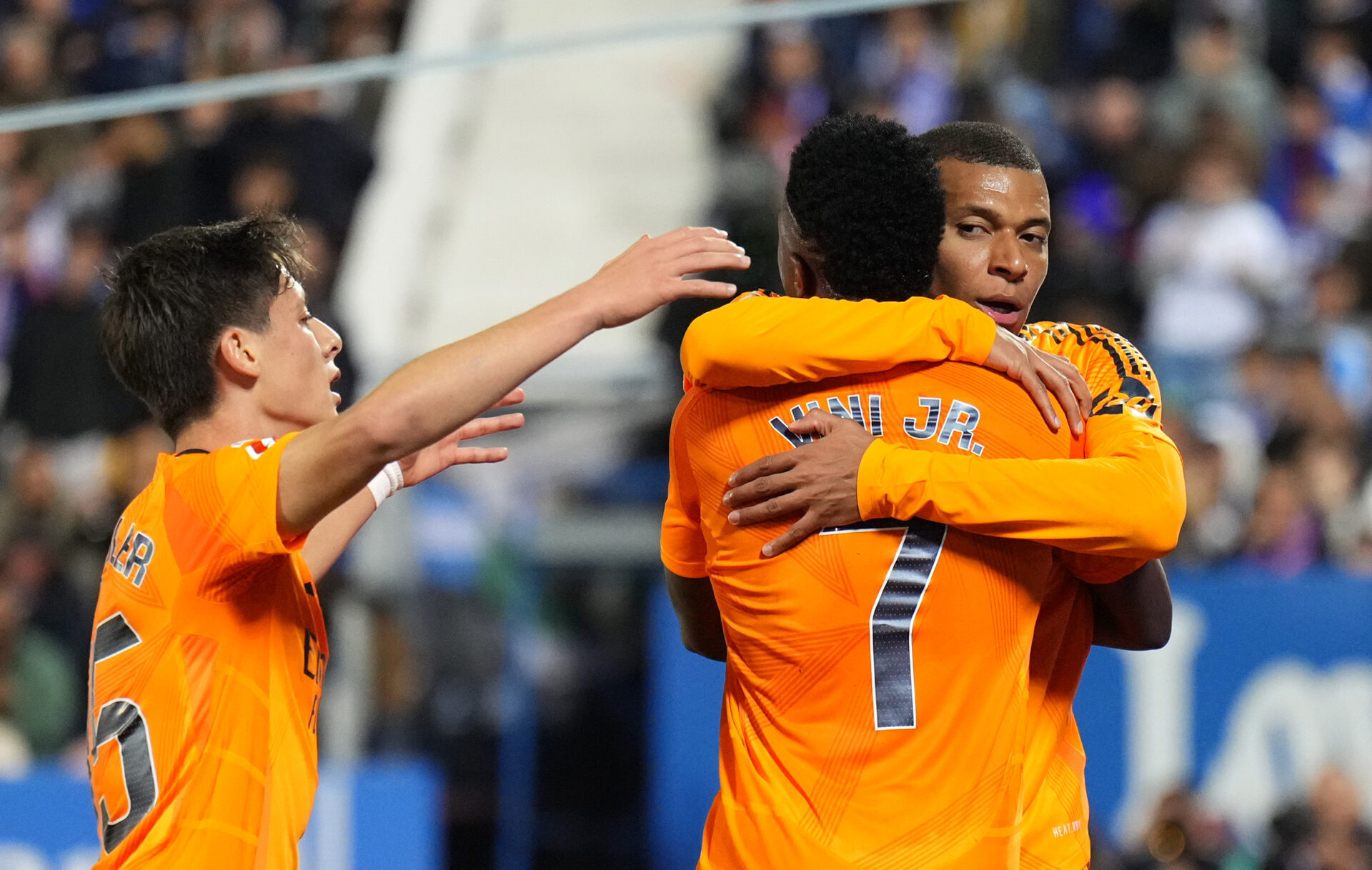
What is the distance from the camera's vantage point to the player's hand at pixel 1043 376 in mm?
2695

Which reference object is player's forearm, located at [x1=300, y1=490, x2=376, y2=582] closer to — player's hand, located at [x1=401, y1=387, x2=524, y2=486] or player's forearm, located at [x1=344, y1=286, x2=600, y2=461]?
player's hand, located at [x1=401, y1=387, x2=524, y2=486]

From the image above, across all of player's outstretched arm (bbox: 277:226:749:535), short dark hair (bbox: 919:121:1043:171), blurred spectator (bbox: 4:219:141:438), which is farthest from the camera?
blurred spectator (bbox: 4:219:141:438)

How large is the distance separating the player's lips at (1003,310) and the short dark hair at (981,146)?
253mm

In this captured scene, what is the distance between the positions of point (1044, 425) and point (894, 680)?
50 cm

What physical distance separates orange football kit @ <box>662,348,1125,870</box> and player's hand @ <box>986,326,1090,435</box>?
26 mm

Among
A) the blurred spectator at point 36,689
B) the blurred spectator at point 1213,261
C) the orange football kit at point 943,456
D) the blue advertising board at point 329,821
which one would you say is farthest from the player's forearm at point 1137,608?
the blurred spectator at point 36,689

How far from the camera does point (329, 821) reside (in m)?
7.25

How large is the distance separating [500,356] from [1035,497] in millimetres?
888

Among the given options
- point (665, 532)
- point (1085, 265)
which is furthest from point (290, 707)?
point (1085, 265)

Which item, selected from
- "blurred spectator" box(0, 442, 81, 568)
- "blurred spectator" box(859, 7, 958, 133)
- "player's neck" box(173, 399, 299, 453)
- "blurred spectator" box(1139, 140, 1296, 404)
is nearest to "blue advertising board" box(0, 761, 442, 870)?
"blurred spectator" box(0, 442, 81, 568)

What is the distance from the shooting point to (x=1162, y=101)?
9688 millimetres

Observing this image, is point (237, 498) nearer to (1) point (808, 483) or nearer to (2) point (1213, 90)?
(1) point (808, 483)

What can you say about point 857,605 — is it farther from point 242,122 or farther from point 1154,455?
point 242,122

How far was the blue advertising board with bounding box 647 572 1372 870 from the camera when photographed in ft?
23.0
